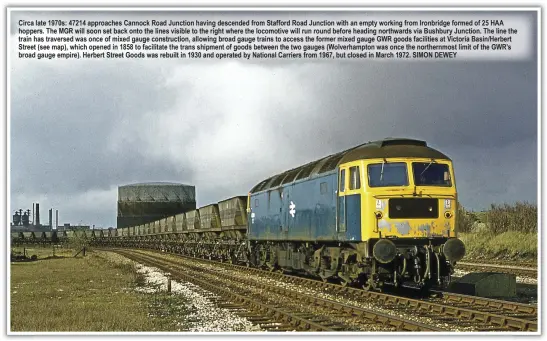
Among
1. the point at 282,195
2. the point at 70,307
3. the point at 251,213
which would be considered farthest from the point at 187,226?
the point at 70,307

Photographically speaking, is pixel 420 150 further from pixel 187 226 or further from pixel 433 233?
pixel 187 226

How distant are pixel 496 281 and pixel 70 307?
34.8 ft

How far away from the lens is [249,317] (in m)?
13.7

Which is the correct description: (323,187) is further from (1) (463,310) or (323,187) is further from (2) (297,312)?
(1) (463,310)

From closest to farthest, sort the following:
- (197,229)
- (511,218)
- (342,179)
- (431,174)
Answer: (431,174) → (342,179) → (511,218) → (197,229)

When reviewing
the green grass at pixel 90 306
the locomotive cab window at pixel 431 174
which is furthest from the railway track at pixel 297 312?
the locomotive cab window at pixel 431 174

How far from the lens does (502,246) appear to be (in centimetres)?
3142

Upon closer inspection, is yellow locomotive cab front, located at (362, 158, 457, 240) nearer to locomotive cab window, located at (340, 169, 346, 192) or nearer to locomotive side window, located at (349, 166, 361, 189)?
locomotive side window, located at (349, 166, 361, 189)

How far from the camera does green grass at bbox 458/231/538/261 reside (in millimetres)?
29141

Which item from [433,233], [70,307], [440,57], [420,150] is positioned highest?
[440,57]

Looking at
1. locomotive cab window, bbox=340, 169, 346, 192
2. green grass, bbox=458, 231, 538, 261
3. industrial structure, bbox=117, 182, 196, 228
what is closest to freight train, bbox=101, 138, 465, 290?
locomotive cab window, bbox=340, 169, 346, 192

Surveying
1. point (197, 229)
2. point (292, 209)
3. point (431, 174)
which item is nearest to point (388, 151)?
point (431, 174)

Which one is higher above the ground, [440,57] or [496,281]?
[440,57]

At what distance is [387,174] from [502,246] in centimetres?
1848
